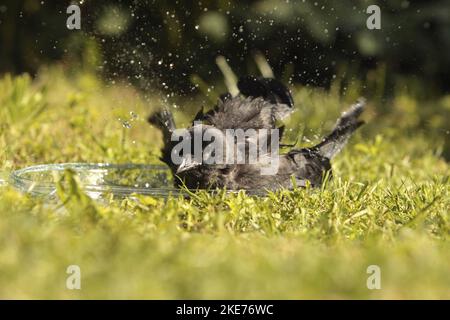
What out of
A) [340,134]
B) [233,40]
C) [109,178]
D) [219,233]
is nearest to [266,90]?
[340,134]

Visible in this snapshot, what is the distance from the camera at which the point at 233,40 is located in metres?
6.01

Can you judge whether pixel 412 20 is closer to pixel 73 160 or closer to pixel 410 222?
pixel 73 160

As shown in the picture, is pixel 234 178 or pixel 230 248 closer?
Result: pixel 230 248

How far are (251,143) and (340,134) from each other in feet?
2.33

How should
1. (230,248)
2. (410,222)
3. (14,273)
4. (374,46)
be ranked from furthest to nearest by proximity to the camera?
(374,46), (410,222), (230,248), (14,273)

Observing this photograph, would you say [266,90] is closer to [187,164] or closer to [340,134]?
[340,134]

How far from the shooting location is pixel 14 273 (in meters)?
2.23

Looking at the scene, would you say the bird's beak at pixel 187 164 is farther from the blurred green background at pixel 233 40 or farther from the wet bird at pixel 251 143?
the blurred green background at pixel 233 40

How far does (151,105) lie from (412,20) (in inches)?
112

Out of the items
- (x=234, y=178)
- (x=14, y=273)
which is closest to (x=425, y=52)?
(x=234, y=178)

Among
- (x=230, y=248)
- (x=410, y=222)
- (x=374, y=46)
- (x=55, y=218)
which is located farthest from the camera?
(x=374, y=46)

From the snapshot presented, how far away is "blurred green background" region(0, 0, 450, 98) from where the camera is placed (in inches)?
188

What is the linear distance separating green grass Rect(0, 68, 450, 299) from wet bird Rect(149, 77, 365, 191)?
0.21 m

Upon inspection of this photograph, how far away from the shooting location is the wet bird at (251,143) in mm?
3789
